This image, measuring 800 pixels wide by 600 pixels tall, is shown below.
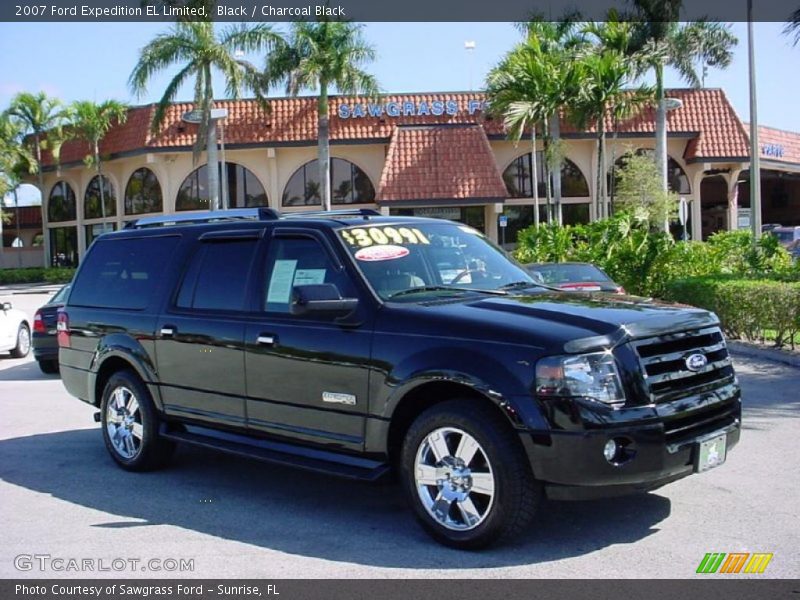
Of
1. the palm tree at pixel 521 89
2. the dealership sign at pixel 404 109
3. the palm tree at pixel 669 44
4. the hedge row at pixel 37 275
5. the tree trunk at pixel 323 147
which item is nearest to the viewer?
the palm tree at pixel 521 89

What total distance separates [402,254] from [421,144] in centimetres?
2835

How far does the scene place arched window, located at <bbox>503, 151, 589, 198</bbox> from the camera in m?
37.0

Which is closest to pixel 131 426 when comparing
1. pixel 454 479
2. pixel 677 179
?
pixel 454 479

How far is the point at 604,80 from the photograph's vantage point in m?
26.0

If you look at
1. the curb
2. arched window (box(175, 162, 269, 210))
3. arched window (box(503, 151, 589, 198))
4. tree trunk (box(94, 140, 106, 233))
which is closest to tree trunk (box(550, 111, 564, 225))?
arched window (box(503, 151, 589, 198))

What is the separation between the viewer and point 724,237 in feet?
72.2

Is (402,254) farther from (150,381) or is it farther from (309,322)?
(150,381)

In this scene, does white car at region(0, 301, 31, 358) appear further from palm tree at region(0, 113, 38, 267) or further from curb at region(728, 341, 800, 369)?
palm tree at region(0, 113, 38, 267)

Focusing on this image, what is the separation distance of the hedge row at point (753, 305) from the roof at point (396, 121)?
21.5 m

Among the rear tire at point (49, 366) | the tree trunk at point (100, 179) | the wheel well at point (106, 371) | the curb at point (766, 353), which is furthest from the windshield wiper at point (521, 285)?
the tree trunk at point (100, 179)

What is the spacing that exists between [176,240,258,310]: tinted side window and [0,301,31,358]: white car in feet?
33.4

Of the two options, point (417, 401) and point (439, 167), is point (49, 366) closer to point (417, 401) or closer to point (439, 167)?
point (417, 401)

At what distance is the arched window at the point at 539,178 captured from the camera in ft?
121

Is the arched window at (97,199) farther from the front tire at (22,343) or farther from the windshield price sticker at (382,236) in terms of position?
the windshield price sticker at (382,236)
